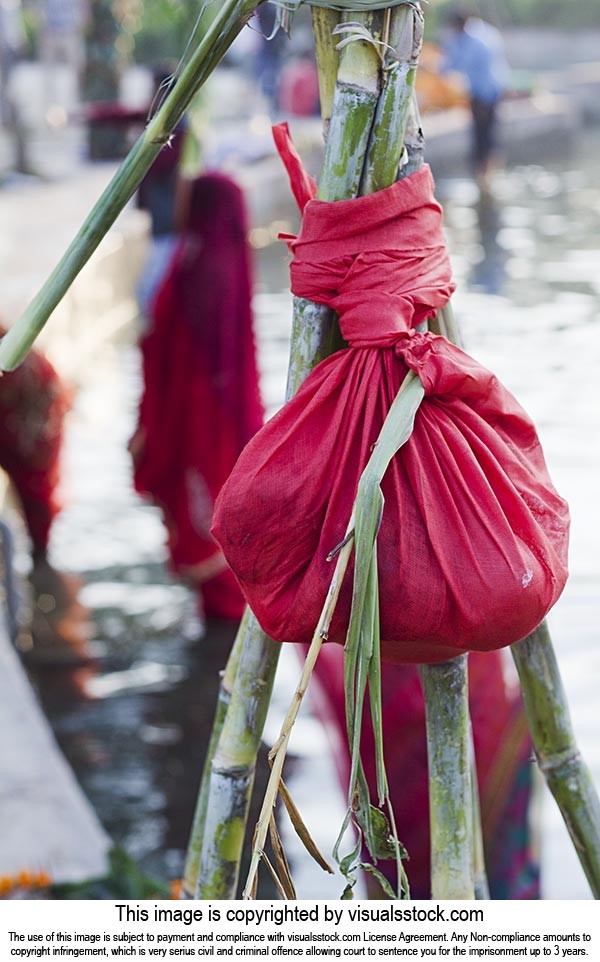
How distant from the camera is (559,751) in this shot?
4.19 ft

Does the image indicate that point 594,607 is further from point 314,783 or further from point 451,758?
point 451,758

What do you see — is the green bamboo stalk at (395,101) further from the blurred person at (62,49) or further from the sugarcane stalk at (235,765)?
the blurred person at (62,49)

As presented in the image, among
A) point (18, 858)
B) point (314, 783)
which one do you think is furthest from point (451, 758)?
point (314, 783)

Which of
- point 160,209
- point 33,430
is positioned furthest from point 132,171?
point 33,430

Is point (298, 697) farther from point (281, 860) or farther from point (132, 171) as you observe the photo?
point (132, 171)

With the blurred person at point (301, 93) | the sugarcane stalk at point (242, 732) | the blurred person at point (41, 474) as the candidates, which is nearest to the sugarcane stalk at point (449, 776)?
the sugarcane stalk at point (242, 732)

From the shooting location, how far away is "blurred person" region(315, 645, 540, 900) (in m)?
2.26

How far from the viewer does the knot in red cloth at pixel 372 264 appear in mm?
1077

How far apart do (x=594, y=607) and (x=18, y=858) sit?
2220mm

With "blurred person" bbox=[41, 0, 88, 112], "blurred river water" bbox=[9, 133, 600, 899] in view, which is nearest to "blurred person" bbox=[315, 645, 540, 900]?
"blurred river water" bbox=[9, 133, 600, 899]

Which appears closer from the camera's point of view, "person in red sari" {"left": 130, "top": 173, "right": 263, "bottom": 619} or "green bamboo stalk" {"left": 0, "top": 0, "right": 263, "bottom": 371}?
"green bamboo stalk" {"left": 0, "top": 0, "right": 263, "bottom": 371}

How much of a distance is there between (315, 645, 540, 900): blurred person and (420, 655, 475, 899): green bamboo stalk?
1035mm

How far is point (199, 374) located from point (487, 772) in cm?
A: 186

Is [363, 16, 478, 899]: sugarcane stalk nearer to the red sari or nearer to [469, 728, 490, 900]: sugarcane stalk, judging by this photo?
[469, 728, 490, 900]: sugarcane stalk
